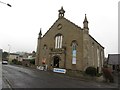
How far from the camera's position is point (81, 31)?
37.5 meters

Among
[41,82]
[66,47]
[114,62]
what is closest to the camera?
[41,82]

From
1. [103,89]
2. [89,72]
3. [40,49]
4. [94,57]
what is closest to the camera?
[103,89]

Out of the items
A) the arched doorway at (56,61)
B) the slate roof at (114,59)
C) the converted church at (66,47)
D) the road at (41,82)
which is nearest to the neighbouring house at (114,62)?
the slate roof at (114,59)

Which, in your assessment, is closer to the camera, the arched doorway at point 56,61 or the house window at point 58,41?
the arched doorway at point 56,61

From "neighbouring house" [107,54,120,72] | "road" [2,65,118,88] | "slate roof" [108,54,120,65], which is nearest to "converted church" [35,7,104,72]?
"road" [2,65,118,88]

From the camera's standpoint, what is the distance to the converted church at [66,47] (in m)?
36.7

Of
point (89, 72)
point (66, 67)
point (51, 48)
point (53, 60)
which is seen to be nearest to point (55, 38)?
point (51, 48)

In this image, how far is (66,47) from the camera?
39.6m

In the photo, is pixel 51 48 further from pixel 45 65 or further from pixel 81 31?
pixel 81 31

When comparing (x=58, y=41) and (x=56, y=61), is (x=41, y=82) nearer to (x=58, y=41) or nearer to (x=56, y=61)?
(x=56, y=61)

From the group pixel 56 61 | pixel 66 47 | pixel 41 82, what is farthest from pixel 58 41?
pixel 41 82

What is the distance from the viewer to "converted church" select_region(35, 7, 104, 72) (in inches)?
1446

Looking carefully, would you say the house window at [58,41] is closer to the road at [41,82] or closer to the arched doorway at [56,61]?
the arched doorway at [56,61]

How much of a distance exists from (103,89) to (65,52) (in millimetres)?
20603
